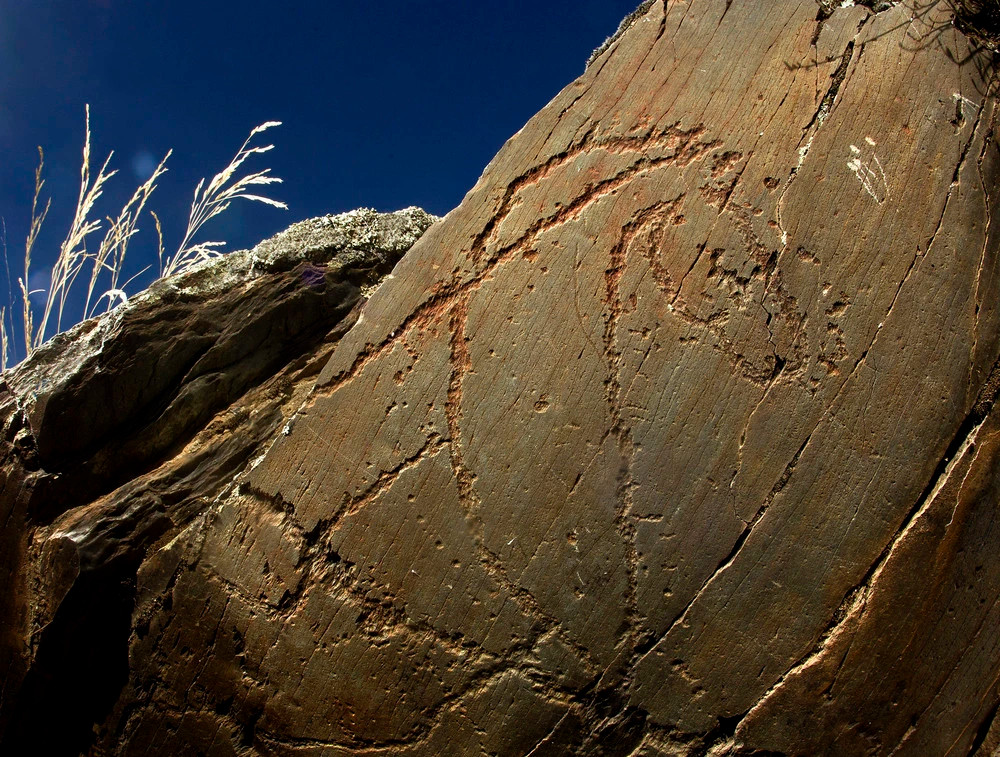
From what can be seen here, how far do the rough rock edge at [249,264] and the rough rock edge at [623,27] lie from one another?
2.99 feet

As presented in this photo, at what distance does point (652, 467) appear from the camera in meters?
1.65

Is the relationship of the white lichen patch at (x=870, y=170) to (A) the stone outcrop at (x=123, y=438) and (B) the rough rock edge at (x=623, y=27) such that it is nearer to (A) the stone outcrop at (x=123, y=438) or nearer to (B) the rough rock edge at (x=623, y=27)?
(B) the rough rock edge at (x=623, y=27)

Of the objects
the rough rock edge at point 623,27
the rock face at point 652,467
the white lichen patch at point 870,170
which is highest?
the rough rock edge at point 623,27

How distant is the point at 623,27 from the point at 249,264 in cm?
150

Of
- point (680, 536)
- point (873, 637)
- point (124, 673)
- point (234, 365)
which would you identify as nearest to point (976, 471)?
point (873, 637)

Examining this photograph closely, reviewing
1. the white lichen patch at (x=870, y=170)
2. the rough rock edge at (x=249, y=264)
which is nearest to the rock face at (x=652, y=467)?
the white lichen patch at (x=870, y=170)

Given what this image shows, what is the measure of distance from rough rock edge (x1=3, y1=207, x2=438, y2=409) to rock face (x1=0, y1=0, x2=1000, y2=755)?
0.54 metres

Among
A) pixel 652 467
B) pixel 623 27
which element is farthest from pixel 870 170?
pixel 652 467

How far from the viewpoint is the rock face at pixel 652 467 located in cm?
163

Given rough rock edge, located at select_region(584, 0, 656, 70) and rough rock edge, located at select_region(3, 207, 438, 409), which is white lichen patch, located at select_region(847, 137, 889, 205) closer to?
rough rock edge, located at select_region(584, 0, 656, 70)

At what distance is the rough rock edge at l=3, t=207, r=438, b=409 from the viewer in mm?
2121

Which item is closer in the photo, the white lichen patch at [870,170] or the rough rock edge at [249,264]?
the white lichen patch at [870,170]

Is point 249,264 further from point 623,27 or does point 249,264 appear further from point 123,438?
point 623,27

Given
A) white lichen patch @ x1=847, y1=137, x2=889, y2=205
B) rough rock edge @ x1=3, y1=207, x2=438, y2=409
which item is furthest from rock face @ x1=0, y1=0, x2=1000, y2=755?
rough rock edge @ x1=3, y1=207, x2=438, y2=409
